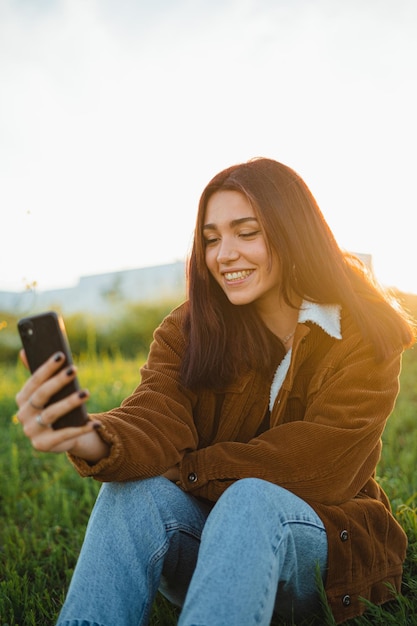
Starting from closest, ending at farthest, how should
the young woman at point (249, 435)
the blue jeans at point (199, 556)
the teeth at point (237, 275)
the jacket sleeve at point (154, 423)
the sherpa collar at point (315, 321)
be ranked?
1. the blue jeans at point (199, 556)
2. the young woman at point (249, 435)
3. the jacket sleeve at point (154, 423)
4. the sherpa collar at point (315, 321)
5. the teeth at point (237, 275)

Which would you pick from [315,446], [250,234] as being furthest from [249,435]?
[250,234]

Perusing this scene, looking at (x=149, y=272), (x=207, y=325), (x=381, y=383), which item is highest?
(x=207, y=325)

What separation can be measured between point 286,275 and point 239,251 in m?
0.19

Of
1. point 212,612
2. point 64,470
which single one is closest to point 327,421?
point 212,612

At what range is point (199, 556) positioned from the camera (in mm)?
1565

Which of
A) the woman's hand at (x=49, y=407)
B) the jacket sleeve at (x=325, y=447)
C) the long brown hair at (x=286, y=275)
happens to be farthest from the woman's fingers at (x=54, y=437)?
the long brown hair at (x=286, y=275)

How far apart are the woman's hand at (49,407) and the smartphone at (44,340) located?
0.09 ft

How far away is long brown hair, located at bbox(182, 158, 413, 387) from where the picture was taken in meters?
2.14

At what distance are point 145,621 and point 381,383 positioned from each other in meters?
1.02

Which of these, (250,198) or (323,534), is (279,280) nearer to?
(250,198)

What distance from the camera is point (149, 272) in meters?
15.7

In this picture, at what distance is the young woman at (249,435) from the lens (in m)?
1.58

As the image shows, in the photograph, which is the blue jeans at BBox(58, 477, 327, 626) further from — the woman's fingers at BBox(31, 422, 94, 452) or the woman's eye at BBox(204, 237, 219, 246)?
the woman's eye at BBox(204, 237, 219, 246)

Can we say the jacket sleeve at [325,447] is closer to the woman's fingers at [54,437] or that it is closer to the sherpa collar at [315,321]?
the sherpa collar at [315,321]
